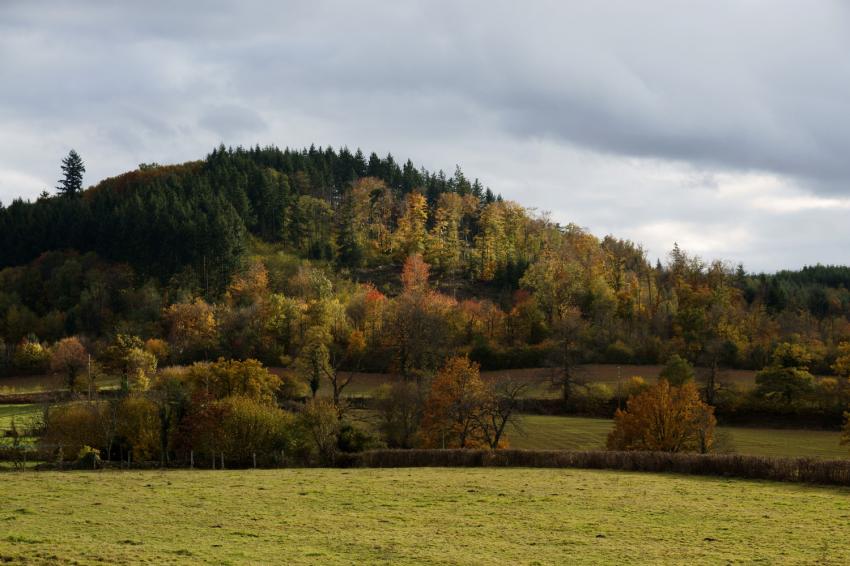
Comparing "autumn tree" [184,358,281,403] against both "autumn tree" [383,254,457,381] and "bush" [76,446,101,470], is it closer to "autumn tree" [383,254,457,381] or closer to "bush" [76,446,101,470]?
"autumn tree" [383,254,457,381]

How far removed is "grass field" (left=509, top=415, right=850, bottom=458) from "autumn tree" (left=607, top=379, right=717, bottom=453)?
112 inches

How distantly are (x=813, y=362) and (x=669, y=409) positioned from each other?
51831 millimetres

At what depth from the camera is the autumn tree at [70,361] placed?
340 feet

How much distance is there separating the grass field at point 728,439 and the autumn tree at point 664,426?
283 centimetres

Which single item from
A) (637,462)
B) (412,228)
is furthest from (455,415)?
(412,228)

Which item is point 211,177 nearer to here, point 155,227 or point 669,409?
point 155,227

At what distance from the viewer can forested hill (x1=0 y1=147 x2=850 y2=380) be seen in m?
121

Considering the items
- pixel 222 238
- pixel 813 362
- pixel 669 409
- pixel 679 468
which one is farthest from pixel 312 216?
pixel 679 468

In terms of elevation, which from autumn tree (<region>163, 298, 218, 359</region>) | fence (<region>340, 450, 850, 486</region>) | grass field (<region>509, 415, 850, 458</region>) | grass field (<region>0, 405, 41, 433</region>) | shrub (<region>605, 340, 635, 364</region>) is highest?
autumn tree (<region>163, 298, 218, 359</region>)

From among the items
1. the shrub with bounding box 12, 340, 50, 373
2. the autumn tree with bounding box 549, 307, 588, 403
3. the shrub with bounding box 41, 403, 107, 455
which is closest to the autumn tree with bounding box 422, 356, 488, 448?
the shrub with bounding box 41, 403, 107, 455

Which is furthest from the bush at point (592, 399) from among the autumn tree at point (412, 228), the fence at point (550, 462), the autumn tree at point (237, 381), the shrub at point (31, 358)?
the autumn tree at point (412, 228)

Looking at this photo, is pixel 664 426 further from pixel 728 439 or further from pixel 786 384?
pixel 786 384

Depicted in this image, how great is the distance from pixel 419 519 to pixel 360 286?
392ft

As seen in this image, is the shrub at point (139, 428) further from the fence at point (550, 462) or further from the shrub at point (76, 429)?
the fence at point (550, 462)
